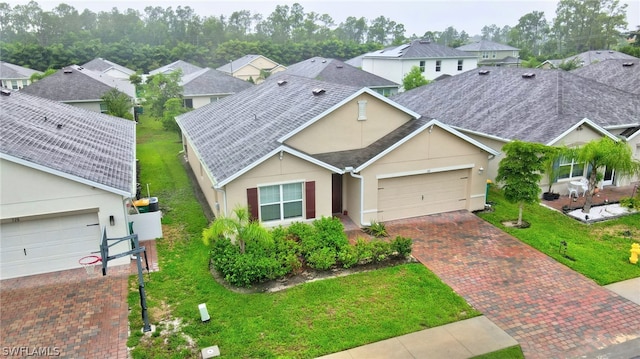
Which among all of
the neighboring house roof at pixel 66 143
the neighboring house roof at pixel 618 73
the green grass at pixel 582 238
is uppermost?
the neighboring house roof at pixel 618 73

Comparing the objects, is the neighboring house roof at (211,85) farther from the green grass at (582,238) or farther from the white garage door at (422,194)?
the green grass at (582,238)

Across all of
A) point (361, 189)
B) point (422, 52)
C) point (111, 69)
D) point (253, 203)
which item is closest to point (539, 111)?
point (361, 189)

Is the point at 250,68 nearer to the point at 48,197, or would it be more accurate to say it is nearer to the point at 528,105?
the point at 528,105

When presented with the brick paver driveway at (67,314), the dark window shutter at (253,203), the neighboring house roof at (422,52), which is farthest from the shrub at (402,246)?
the neighboring house roof at (422,52)

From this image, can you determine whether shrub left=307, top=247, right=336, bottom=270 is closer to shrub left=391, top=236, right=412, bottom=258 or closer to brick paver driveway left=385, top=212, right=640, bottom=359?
shrub left=391, top=236, right=412, bottom=258

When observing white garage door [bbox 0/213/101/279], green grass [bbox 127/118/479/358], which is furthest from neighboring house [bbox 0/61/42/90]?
green grass [bbox 127/118/479/358]

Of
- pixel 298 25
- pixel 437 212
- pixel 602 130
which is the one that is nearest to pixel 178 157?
pixel 437 212
